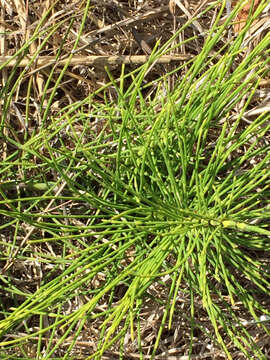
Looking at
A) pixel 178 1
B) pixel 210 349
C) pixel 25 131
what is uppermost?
pixel 178 1

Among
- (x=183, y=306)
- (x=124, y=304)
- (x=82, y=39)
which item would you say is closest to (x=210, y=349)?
(x=183, y=306)

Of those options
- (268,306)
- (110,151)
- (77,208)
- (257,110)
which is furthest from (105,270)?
(257,110)

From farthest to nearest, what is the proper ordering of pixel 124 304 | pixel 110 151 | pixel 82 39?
pixel 82 39
pixel 110 151
pixel 124 304

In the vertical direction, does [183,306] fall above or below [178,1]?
below

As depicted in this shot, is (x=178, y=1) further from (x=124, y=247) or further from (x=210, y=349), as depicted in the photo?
(x=210, y=349)

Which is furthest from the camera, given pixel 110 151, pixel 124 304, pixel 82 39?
pixel 82 39

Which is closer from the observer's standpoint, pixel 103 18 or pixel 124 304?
pixel 124 304
